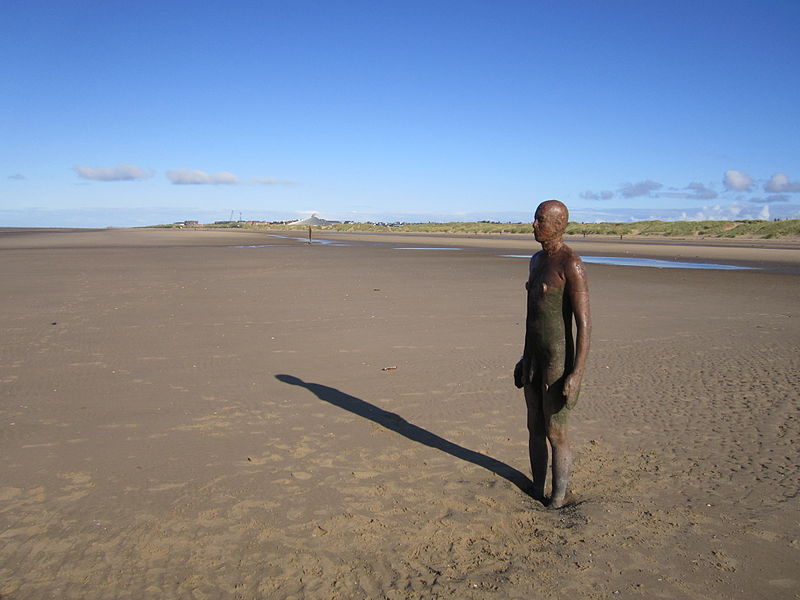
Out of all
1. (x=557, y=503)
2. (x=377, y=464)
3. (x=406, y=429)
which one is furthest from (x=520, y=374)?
(x=406, y=429)

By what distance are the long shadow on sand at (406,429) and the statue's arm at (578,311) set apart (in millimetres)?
1016

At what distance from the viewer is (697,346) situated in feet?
29.5

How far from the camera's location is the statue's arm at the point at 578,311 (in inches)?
149

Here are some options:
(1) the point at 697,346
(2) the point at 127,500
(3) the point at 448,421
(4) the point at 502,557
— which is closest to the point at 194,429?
(2) the point at 127,500

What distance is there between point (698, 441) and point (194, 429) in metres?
4.26

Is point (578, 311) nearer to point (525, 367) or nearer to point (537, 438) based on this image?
point (525, 367)

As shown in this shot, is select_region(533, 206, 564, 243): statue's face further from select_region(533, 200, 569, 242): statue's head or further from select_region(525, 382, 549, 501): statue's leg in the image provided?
select_region(525, 382, 549, 501): statue's leg

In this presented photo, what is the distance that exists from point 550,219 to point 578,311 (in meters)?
0.59

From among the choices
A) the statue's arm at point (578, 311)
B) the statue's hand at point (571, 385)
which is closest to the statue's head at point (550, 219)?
the statue's arm at point (578, 311)

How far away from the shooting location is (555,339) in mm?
3967

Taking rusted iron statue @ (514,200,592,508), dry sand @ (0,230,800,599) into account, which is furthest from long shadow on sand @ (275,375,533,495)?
rusted iron statue @ (514,200,592,508)

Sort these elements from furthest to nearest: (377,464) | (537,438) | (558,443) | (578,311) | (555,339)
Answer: (377,464) → (537,438) → (558,443) → (555,339) → (578,311)

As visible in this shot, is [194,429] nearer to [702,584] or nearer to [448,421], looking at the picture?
[448,421]

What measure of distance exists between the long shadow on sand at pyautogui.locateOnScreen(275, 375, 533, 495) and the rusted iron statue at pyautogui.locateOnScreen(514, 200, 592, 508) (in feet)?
1.55
